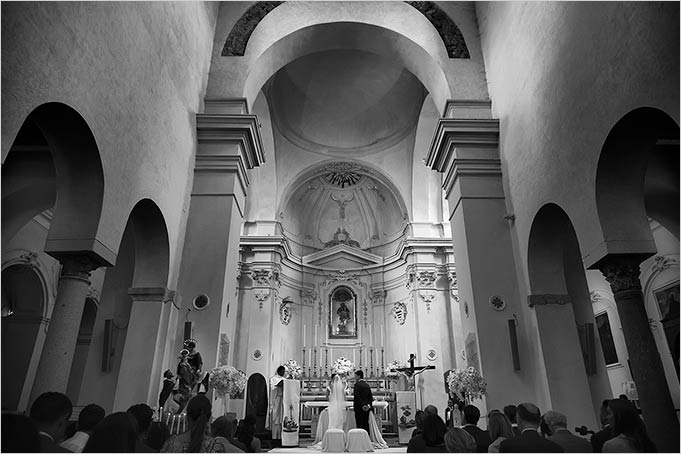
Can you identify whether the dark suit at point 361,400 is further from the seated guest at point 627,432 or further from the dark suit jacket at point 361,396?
the seated guest at point 627,432

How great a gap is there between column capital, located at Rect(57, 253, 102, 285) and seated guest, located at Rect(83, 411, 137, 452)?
3.10m

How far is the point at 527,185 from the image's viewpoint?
799 centimetres

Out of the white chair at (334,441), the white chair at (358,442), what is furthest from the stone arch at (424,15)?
the white chair at (358,442)

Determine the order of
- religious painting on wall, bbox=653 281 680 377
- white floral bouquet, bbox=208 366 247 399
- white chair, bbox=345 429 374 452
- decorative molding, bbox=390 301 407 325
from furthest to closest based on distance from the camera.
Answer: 1. decorative molding, bbox=390 301 407 325
2. religious painting on wall, bbox=653 281 680 377
3. white chair, bbox=345 429 374 452
4. white floral bouquet, bbox=208 366 247 399

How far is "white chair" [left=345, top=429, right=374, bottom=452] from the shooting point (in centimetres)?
806

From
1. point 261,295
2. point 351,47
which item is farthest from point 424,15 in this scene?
point 261,295

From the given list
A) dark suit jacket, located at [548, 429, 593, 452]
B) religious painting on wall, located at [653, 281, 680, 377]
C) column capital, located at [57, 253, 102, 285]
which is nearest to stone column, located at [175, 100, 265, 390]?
column capital, located at [57, 253, 102, 285]

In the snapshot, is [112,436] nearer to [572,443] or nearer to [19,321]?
[572,443]

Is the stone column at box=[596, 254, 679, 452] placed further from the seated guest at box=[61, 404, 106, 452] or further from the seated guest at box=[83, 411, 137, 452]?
the seated guest at box=[61, 404, 106, 452]

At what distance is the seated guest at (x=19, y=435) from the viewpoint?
2504 mm

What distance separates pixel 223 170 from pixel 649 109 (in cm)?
666

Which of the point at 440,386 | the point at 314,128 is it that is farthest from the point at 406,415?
the point at 314,128

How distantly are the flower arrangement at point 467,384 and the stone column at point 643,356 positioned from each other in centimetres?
259

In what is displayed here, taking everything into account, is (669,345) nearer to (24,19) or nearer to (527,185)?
(527,185)
